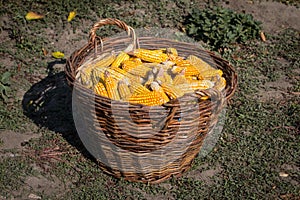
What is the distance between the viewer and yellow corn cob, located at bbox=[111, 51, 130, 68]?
14.9 feet

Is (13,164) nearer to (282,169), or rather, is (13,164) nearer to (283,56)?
(282,169)

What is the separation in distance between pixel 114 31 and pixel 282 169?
270 centimetres

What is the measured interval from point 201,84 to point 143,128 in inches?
26.2

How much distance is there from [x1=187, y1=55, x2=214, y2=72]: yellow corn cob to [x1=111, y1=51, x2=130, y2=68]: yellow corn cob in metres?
0.55

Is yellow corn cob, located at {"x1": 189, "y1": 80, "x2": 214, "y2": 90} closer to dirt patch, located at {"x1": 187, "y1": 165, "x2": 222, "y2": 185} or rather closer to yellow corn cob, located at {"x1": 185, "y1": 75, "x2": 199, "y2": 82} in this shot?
yellow corn cob, located at {"x1": 185, "y1": 75, "x2": 199, "y2": 82}

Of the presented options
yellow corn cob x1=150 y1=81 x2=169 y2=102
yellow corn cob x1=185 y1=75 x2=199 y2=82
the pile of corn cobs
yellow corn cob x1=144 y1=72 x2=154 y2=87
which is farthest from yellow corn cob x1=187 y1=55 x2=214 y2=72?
yellow corn cob x1=150 y1=81 x2=169 y2=102

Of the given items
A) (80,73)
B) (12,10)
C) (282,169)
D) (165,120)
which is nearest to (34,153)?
(80,73)

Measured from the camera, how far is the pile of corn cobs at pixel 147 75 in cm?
409

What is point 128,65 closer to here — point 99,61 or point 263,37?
point 99,61

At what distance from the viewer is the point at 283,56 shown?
20.6ft

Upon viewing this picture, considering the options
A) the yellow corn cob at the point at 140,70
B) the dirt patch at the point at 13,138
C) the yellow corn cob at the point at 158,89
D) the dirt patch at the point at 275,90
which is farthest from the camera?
the dirt patch at the point at 275,90

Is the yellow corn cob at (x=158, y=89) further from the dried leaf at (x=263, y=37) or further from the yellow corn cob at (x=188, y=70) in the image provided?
the dried leaf at (x=263, y=37)

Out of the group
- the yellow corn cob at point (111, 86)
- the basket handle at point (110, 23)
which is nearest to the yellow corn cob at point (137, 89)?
the yellow corn cob at point (111, 86)

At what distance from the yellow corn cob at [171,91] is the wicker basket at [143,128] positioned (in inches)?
7.8
